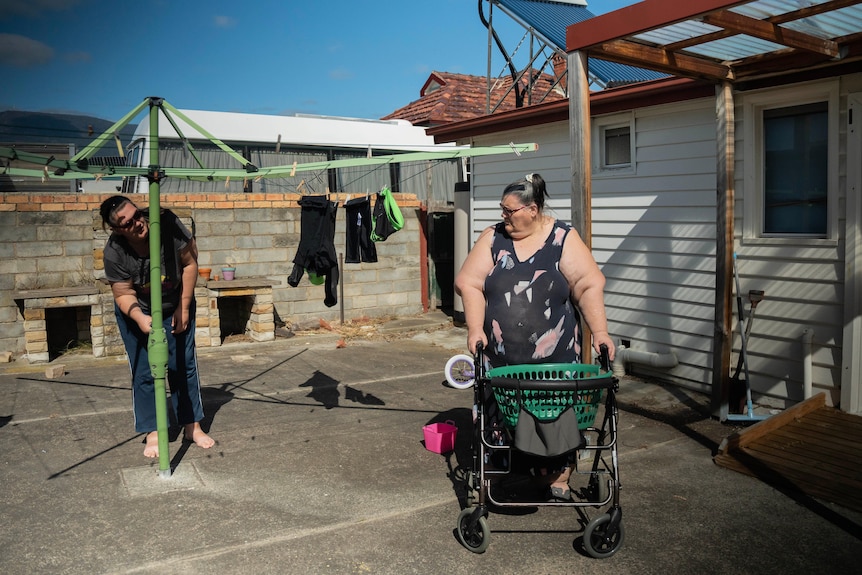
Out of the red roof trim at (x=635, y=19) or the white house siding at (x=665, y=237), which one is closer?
the red roof trim at (x=635, y=19)

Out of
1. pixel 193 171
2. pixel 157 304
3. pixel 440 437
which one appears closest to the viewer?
pixel 157 304

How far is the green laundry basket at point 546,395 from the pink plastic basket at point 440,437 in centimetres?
160

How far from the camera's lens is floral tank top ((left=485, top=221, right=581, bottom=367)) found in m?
4.21

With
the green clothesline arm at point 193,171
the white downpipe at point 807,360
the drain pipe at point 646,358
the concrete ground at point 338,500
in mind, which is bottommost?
the concrete ground at point 338,500

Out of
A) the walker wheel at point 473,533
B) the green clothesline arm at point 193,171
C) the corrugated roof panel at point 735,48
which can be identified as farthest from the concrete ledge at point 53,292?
the corrugated roof panel at point 735,48

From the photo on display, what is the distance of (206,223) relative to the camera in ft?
34.4

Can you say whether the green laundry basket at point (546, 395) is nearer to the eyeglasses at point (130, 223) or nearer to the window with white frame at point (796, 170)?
the eyeglasses at point (130, 223)

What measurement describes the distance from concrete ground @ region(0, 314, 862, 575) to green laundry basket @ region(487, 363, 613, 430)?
2.49ft

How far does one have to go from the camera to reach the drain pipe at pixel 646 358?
7.52 m

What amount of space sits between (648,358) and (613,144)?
95.6 inches

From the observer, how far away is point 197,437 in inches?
222

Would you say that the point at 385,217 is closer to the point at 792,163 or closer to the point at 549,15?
the point at 792,163

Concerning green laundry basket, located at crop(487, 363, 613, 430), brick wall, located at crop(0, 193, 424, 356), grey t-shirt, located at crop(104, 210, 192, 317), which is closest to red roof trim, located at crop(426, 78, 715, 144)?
brick wall, located at crop(0, 193, 424, 356)

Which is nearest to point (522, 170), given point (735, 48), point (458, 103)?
point (735, 48)
